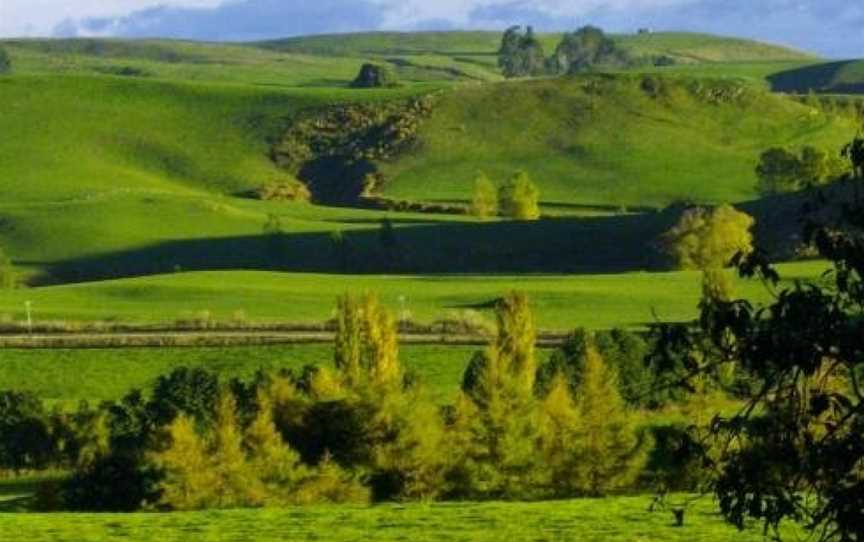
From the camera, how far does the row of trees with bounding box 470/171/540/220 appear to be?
15988cm

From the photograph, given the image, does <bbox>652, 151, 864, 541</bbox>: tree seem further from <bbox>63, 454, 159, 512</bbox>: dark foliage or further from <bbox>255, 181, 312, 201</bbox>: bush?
<bbox>255, 181, 312, 201</bbox>: bush

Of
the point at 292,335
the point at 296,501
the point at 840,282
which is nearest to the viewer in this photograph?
the point at 840,282

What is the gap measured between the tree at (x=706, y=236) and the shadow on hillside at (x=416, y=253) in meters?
2.80

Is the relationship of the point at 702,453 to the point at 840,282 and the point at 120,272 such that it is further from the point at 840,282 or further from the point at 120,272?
the point at 120,272

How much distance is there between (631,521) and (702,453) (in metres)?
22.1

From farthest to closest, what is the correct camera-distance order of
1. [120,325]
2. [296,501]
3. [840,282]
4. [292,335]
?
1. [120,325]
2. [292,335]
3. [296,501]
4. [840,282]

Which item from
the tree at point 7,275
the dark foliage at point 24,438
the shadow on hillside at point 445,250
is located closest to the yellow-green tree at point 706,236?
the shadow on hillside at point 445,250

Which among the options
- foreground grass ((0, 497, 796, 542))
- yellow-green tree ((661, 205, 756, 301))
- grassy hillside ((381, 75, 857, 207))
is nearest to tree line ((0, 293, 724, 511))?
foreground grass ((0, 497, 796, 542))

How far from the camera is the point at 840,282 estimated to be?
40.8 feet

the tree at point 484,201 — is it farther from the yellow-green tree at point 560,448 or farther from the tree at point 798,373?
the tree at point 798,373

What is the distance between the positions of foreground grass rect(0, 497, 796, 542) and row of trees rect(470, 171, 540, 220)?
120m

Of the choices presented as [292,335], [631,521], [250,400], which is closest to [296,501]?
[250,400]

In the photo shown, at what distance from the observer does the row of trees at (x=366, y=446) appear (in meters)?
50.4

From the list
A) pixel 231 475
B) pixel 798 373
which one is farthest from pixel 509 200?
pixel 798 373
